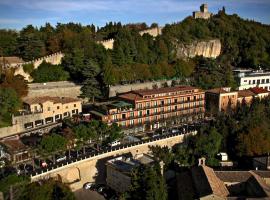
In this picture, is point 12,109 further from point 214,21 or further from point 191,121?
point 214,21

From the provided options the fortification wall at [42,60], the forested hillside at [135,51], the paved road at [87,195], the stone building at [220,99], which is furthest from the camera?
the stone building at [220,99]

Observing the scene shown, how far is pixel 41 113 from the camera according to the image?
32.5m

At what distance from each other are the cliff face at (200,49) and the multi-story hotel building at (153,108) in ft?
49.5

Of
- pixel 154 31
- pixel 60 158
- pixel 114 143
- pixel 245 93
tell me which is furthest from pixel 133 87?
pixel 154 31

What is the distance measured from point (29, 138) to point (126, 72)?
1546 cm

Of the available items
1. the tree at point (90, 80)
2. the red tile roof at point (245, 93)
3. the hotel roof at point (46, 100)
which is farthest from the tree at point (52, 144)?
the red tile roof at point (245, 93)

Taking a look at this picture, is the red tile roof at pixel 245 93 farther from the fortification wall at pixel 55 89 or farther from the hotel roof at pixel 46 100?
the hotel roof at pixel 46 100

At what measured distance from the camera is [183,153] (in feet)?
98.0

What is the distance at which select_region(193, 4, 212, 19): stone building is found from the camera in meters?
66.9

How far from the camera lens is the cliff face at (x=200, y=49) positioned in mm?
53678

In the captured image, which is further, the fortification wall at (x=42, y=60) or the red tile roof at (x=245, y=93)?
the red tile roof at (x=245, y=93)

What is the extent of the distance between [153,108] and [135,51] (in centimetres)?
1168

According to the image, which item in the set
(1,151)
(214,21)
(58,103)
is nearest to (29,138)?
(1,151)

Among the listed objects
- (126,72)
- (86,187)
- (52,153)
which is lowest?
(86,187)
